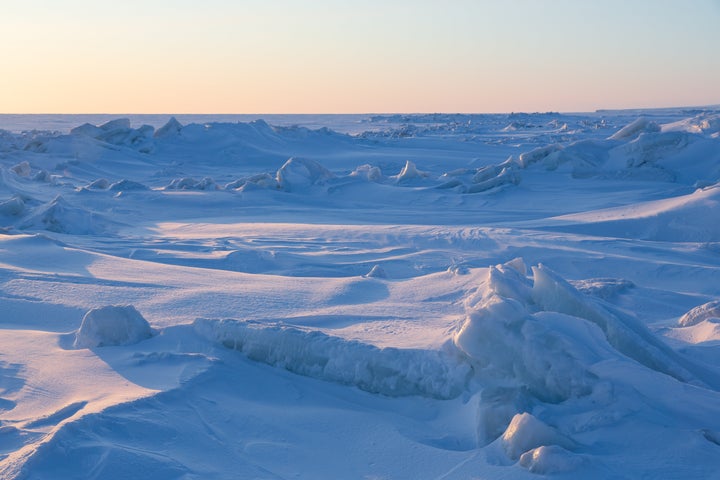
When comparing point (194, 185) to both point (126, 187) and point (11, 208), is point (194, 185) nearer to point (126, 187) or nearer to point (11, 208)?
point (126, 187)

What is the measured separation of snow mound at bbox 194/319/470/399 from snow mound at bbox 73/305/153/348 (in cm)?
31

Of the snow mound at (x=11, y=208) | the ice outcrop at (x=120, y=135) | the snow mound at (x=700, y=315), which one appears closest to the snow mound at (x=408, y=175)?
the snow mound at (x=11, y=208)

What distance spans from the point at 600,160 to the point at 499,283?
8.67 meters

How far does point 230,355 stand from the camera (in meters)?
2.80

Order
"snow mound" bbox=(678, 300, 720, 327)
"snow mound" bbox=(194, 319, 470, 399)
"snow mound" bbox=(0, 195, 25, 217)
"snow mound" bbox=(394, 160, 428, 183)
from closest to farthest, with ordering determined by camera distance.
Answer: "snow mound" bbox=(194, 319, 470, 399) → "snow mound" bbox=(678, 300, 720, 327) → "snow mound" bbox=(0, 195, 25, 217) → "snow mound" bbox=(394, 160, 428, 183)

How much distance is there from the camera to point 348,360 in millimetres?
2615

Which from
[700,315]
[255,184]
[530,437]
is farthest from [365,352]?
[255,184]

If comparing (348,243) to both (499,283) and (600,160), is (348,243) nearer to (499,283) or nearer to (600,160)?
(499,283)

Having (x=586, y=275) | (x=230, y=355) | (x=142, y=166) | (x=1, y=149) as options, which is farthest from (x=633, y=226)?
(x=1, y=149)

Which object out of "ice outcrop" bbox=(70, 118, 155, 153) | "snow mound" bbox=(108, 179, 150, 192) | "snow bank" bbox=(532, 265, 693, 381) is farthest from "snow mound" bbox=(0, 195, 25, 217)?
"ice outcrop" bbox=(70, 118, 155, 153)

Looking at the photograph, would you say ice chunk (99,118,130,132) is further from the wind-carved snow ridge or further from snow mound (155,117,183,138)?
the wind-carved snow ridge

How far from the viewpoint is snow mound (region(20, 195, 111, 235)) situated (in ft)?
22.5

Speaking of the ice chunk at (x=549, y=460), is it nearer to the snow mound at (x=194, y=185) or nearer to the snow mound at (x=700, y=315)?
the snow mound at (x=700, y=315)

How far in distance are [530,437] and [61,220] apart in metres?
6.00
